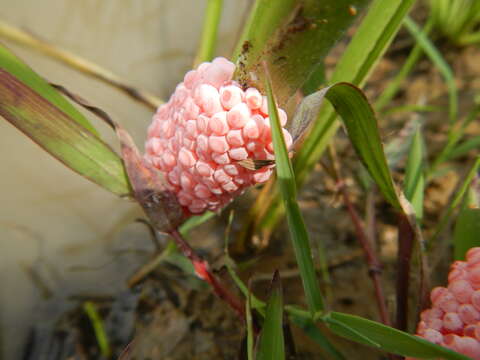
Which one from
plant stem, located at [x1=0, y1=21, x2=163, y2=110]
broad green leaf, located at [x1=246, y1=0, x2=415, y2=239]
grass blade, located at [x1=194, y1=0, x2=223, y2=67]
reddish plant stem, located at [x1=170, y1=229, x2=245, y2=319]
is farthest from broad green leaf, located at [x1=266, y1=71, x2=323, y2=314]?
plant stem, located at [x1=0, y1=21, x2=163, y2=110]

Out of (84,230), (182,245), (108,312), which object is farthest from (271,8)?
(84,230)

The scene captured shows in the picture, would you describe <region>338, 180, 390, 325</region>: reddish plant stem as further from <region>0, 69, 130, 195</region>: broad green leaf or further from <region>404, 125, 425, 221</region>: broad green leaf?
<region>0, 69, 130, 195</region>: broad green leaf

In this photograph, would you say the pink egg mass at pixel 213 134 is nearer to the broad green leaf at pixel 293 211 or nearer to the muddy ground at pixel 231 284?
the broad green leaf at pixel 293 211

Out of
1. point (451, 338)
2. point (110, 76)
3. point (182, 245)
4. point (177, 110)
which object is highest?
point (110, 76)

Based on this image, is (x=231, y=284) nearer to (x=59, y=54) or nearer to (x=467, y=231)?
(x=467, y=231)

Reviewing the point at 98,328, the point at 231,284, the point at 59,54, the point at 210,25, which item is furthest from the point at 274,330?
the point at 59,54

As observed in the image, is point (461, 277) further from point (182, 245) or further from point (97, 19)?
point (97, 19)

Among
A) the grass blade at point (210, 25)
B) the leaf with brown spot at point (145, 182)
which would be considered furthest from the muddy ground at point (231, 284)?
the grass blade at point (210, 25)
